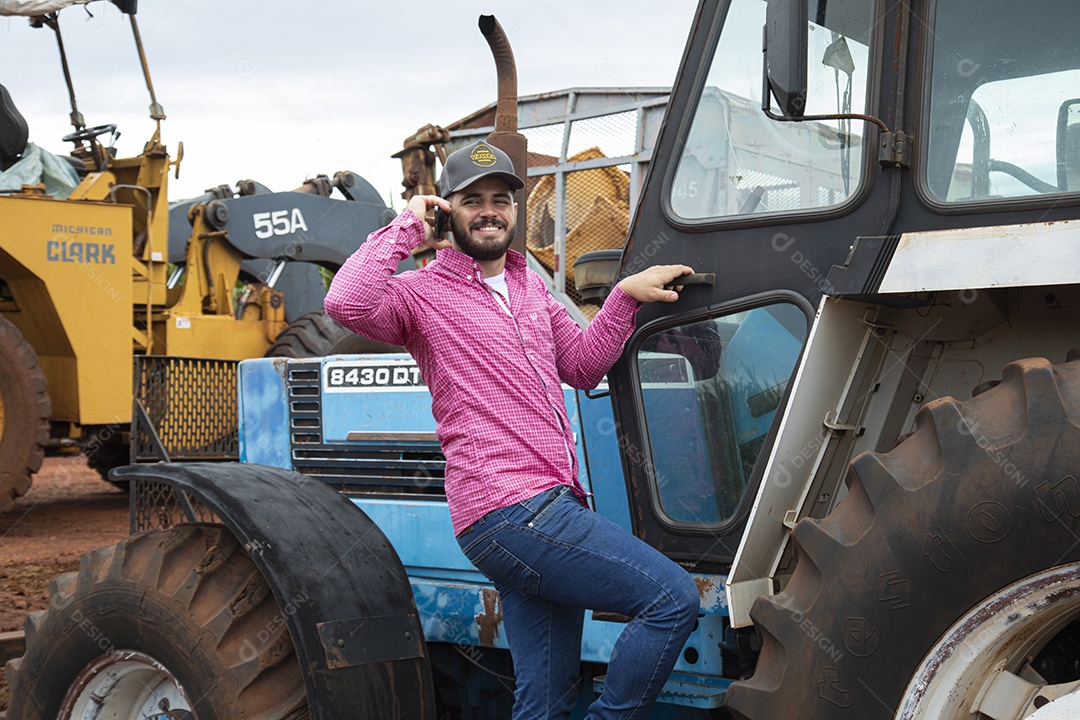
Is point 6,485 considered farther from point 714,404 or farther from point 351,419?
point 714,404

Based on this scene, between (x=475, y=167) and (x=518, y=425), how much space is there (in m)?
0.68

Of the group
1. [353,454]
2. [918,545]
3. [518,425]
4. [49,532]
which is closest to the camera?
[918,545]

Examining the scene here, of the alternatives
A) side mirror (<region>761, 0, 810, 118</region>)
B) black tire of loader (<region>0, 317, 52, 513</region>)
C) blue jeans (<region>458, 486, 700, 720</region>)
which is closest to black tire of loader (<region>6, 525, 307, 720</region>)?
blue jeans (<region>458, 486, 700, 720</region>)

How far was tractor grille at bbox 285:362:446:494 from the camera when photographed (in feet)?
13.0

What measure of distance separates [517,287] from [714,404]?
604 millimetres

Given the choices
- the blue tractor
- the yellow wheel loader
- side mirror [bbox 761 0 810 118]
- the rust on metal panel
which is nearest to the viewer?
the blue tractor

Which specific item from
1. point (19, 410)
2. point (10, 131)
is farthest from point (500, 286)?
point (10, 131)

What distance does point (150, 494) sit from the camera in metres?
4.88

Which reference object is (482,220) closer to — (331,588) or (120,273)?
(331,588)

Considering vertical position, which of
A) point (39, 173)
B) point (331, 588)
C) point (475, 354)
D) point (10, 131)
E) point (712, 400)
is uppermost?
point (10, 131)

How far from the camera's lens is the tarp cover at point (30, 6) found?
394 inches

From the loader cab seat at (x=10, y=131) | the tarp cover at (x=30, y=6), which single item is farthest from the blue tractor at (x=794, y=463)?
the loader cab seat at (x=10, y=131)

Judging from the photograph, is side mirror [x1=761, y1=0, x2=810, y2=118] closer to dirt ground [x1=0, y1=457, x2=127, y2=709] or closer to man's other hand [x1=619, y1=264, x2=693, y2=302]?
man's other hand [x1=619, y1=264, x2=693, y2=302]

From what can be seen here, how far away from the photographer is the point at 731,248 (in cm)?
288
